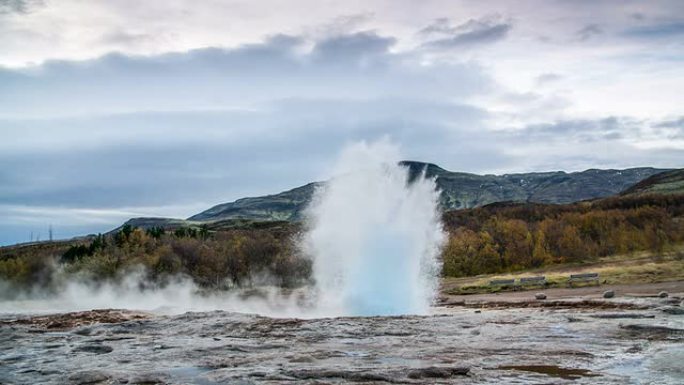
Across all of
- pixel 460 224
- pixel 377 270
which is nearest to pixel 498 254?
pixel 460 224

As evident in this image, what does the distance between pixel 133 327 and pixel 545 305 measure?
72.6 ft

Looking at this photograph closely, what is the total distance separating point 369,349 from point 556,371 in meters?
6.64

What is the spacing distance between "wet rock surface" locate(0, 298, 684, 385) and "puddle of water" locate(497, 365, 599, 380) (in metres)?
0.03

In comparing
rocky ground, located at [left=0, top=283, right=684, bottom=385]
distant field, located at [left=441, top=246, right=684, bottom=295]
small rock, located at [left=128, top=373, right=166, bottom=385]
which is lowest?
distant field, located at [left=441, top=246, right=684, bottom=295]

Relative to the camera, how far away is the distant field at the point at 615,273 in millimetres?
50969

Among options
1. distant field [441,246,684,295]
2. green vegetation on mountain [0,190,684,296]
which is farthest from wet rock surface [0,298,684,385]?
green vegetation on mountain [0,190,684,296]

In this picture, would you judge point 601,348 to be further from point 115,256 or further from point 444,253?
point 115,256

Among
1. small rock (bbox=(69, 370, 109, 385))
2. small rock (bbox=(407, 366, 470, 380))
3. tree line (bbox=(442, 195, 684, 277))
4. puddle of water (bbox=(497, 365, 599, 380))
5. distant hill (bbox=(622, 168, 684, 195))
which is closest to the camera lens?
puddle of water (bbox=(497, 365, 599, 380))

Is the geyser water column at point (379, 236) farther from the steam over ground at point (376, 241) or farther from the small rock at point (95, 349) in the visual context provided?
the small rock at point (95, 349)

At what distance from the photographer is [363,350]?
20.7 m

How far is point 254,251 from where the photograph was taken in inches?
3211

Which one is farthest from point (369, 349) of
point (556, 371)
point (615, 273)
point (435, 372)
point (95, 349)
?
point (615, 273)

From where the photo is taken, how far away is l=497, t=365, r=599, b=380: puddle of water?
15.2 m

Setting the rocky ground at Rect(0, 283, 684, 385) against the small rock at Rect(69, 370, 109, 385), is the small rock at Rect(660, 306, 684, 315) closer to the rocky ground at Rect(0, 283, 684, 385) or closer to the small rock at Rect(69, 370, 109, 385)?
the rocky ground at Rect(0, 283, 684, 385)
